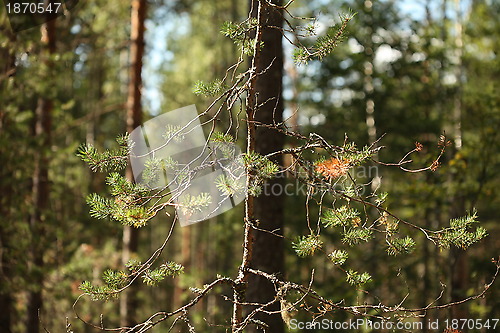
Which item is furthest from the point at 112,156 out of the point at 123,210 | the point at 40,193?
the point at 40,193

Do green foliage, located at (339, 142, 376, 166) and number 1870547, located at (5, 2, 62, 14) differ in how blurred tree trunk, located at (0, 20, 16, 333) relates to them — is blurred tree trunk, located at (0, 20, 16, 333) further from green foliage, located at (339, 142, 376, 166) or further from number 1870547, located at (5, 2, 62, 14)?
green foliage, located at (339, 142, 376, 166)

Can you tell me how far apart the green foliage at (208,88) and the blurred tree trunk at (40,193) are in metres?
4.63

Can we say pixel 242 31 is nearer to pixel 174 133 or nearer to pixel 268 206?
pixel 174 133

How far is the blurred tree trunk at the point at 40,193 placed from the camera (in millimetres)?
6926

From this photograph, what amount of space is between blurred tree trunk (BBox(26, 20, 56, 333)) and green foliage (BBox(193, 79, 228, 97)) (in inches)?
182

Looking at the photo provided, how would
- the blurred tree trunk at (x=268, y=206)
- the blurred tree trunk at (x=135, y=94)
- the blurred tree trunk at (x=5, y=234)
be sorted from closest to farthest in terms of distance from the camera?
the blurred tree trunk at (x=268, y=206), the blurred tree trunk at (x=5, y=234), the blurred tree trunk at (x=135, y=94)

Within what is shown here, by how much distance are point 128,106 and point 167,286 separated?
781 cm

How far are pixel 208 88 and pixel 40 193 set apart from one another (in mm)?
6108

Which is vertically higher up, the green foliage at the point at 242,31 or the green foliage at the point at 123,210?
the green foliage at the point at 242,31

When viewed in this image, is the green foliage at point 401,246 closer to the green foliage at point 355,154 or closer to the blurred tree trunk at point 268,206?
the green foliage at point 355,154

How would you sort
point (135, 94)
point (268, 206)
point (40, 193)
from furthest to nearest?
point (135, 94)
point (40, 193)
point (268, 206)

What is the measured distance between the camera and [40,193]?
812 cm

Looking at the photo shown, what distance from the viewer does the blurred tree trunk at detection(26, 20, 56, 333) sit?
22.7 feet

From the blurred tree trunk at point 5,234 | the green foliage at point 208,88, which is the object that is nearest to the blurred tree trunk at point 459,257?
the green foliage at point 208,88
